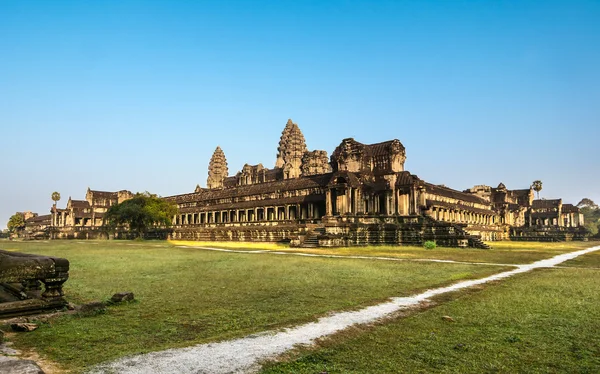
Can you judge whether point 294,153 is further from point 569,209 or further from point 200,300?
point 200,300

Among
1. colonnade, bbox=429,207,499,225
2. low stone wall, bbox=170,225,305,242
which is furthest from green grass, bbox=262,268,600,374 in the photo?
colonnade, bbox=429,207,499,225

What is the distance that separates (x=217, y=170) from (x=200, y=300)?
118 meters

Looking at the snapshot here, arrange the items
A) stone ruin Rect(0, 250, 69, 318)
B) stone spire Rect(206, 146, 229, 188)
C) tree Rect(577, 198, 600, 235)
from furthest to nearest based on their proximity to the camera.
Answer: tree Rect(577, 198, 600, 235) < stone spire Rect(206, 146, 229, 188) < stone ruin Rect(0, 250, 69, 318)

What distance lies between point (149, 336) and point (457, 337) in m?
5.68

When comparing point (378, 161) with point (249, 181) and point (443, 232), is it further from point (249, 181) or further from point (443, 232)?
point (249, 181)

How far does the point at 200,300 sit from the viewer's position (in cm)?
1123

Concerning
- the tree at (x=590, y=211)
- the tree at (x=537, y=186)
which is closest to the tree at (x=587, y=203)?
the tree at (x=590, y=211)

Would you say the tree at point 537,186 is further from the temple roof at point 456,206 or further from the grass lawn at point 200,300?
the grass lawn at point 200,300

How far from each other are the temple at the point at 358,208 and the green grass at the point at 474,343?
105ft

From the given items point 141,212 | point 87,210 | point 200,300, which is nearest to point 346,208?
point 141,212

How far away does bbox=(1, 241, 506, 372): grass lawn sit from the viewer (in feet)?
23.0

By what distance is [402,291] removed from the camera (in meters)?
12.6

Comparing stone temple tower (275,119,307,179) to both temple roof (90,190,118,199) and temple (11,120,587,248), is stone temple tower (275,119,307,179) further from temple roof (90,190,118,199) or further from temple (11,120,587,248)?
temple roof (90,190,118,199)

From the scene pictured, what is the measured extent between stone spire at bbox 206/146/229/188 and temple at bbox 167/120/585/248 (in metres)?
18.5
